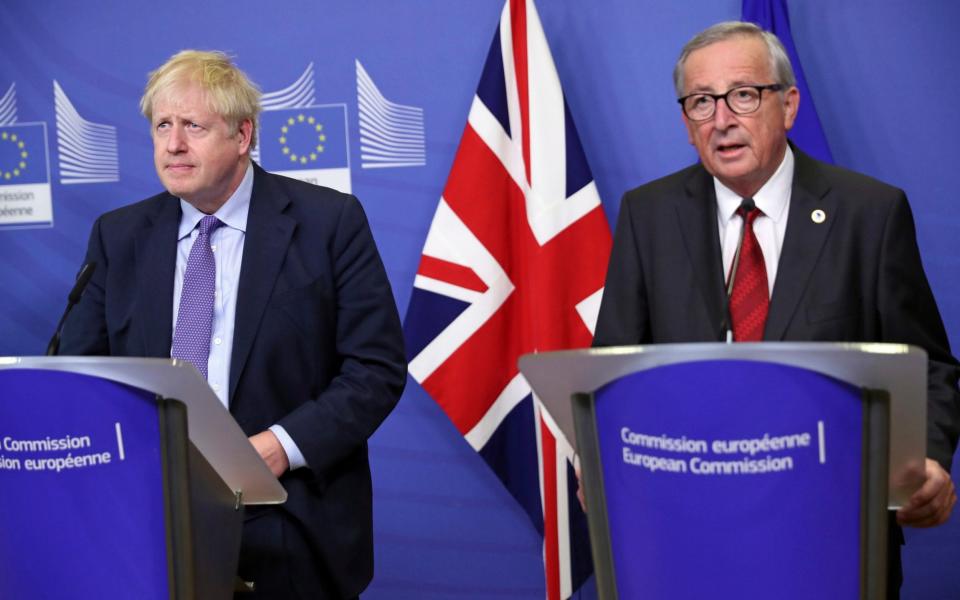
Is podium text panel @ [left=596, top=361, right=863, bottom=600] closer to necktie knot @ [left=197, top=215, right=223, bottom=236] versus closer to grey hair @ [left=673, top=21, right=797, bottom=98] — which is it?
grey hair @ [left=673, top=21, right=797, bottom=98]

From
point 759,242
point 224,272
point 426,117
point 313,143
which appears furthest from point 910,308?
point 313,143

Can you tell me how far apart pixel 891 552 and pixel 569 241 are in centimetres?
171

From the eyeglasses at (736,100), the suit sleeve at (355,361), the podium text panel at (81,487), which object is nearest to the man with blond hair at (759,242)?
the eyeglasses at (736,100)

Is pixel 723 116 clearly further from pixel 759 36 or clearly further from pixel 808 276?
pixel 808 276

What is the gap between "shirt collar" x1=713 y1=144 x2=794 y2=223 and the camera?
7.20ft

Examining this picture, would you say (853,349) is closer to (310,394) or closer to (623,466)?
(623,466)

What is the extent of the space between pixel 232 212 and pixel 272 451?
589mm

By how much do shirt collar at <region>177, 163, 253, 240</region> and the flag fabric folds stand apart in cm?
174

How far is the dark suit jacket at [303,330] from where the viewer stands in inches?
87.7

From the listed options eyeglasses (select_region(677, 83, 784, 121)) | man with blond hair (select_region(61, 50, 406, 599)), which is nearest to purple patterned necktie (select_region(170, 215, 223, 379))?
man with blond hair (select_region(61, 50, 406, 599))

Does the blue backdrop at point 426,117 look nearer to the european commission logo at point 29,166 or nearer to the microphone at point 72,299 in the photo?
the european commission logo at point 29,166

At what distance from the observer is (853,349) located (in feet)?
4.08

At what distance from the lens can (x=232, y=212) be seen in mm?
2406

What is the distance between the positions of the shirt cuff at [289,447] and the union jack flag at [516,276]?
56.0 inches
